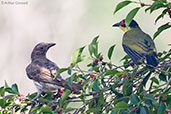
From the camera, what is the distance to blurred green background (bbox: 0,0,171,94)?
508 inches

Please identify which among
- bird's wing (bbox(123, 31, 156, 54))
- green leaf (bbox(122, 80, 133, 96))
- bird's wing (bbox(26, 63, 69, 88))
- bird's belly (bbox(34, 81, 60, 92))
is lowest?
bird's belly (bbox(34, 81, 60, 92))

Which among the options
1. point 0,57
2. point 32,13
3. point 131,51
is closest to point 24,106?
point 131,51

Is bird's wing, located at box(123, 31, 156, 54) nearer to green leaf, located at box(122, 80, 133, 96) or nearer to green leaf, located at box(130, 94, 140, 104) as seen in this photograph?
green leaf, located at box(122, 80, 133, 96)

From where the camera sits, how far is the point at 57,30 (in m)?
14.4

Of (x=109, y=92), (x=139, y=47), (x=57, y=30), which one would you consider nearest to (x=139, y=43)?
(x=139, y=47)

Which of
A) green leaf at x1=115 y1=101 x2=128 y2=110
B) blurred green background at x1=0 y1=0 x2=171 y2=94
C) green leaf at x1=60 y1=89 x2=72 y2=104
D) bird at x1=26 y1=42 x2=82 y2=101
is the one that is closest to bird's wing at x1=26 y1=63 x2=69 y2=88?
bird at x1=26 y1=42 x2=82 y2=101

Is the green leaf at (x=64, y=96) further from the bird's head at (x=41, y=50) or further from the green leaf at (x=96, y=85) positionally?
the bird's head at (x=41, y=50)

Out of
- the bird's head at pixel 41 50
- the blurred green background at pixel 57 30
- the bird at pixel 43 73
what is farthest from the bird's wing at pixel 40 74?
the blurred green background at pixel 57 30

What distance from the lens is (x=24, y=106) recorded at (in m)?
4.88

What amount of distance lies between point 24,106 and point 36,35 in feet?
30.1

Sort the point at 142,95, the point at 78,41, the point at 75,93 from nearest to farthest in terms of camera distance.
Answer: the point at 142,95 → the point at 75,93 → the point at 78,41

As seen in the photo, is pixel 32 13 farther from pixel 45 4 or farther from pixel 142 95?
pixel 142 95

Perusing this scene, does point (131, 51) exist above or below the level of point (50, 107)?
above

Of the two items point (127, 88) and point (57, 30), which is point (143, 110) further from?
point (57, 30)
